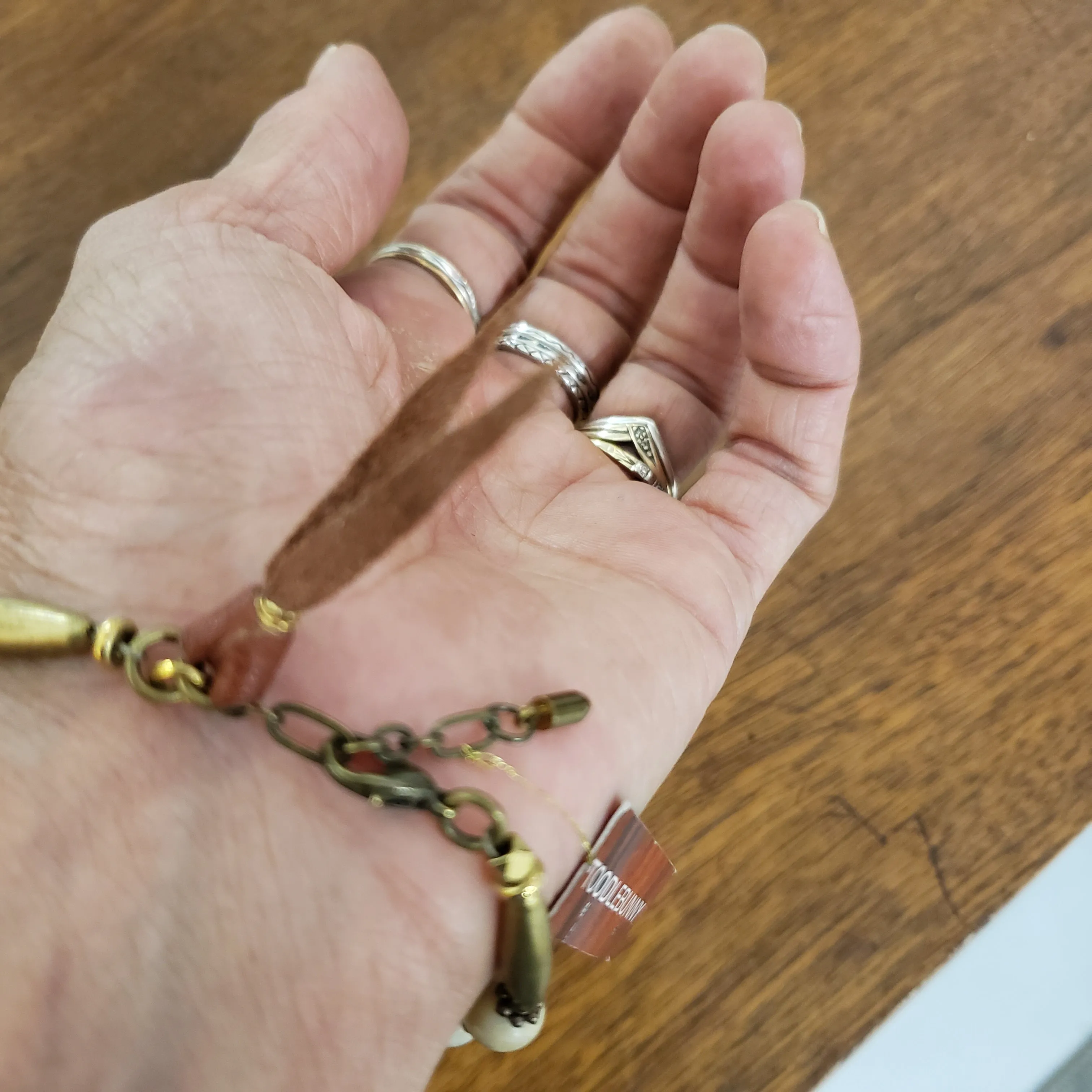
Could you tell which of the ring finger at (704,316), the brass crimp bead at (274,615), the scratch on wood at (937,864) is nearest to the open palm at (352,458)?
the ring finger at (704,316)

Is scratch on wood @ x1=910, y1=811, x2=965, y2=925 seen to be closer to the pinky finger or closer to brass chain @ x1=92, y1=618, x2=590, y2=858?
the pinky finger

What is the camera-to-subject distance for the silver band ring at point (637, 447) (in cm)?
93

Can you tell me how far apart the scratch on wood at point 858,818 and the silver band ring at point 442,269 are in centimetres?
59

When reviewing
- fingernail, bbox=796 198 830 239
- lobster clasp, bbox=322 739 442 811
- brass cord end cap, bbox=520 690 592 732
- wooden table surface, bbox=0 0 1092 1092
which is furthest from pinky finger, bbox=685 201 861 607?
lobster clasp, bbox=322 739 442 811

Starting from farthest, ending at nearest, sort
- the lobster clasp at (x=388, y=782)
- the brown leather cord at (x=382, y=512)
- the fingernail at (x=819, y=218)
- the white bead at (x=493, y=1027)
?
1. the fingernail at (x=819, y=218)
2. the white bead at (x=493, y=1027)
3. the lobster clasp at (x=388, y=782)
4. the brown leather cord at (x=382, y=512)

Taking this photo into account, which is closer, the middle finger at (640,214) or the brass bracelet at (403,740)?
the brass bracelet at (403,740)

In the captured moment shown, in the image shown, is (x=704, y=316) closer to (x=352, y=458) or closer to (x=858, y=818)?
(x=352, y=458)

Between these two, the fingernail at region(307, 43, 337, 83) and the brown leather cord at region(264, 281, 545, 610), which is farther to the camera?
the fingernail at region(307, 43, 337, 83)

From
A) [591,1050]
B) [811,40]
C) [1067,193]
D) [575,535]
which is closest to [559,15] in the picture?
[811,40]

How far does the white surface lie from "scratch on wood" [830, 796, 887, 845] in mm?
119

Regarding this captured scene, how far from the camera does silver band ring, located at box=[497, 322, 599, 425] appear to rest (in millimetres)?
Result: 977

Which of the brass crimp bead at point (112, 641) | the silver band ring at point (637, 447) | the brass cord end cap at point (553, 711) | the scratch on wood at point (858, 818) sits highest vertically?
the silver band ring at point (637, 447)

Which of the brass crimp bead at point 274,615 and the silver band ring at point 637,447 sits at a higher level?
the silver band ring at point 637,447

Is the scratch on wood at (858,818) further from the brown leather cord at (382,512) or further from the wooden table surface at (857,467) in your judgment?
the brown leather cord at (382,512)
